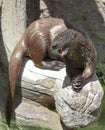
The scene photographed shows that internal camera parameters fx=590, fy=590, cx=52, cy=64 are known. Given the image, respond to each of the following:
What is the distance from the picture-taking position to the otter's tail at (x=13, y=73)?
4824 mm

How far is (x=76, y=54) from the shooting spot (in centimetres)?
434

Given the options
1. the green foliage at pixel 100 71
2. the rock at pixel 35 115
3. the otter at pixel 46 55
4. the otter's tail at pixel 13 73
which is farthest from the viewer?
the green foliage at pixel 100 71

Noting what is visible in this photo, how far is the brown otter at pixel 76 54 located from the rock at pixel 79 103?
0.22 ft

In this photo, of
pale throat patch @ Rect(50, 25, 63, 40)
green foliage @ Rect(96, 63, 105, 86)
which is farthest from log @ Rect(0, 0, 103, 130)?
green foliage @ Rect(96, 63, 105, 86)

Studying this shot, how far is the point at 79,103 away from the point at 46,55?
0.57m

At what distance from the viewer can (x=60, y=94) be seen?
15.0ft

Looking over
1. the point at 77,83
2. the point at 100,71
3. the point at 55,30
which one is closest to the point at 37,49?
the point at 55,30

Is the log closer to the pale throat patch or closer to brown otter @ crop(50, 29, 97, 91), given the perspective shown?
brown otter @ crop(50, 29, 97, 91)

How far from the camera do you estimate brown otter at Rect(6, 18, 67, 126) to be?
4.82 metres

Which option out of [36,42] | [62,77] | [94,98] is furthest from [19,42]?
[94,98]

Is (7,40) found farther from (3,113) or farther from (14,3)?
(3,113)

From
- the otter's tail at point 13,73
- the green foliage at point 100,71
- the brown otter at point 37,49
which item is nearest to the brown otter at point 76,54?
the brown otter at point 37,49

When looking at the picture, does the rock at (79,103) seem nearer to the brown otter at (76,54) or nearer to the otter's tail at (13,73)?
the brown otter at (76,54)

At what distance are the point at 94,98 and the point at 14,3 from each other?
3.99 feet
